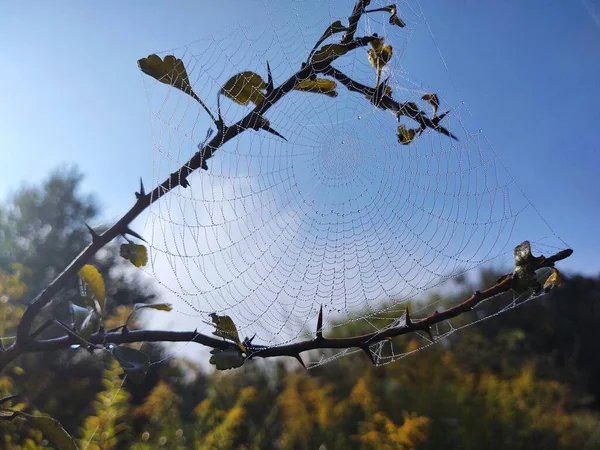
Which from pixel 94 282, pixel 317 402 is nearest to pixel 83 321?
pixel 94 282

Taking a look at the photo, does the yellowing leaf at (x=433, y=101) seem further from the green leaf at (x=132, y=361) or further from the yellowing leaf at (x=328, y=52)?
the green leaf at (x=132, y=361)

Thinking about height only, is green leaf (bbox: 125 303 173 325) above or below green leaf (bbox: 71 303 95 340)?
above

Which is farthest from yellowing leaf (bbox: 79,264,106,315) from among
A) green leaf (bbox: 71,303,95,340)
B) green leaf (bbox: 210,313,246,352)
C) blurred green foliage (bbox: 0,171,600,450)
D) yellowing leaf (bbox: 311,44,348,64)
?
blurred green foliage (bbox: 0,171,600,450)

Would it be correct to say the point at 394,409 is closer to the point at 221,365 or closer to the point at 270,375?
the point at 270,375

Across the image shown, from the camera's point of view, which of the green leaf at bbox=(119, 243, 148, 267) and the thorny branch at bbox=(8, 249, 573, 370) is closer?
the thorny branch at bbox=(8, 249, 573, 370)

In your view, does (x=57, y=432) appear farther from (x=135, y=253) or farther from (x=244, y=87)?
(x=244, y=87)

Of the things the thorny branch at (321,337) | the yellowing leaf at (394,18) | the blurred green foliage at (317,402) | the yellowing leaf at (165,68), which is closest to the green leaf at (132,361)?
the thorny branch at (321,337)

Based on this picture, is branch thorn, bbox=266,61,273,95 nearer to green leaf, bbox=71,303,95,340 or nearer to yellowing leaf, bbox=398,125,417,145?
yellowing leaf, bbox=398,125,417,145
